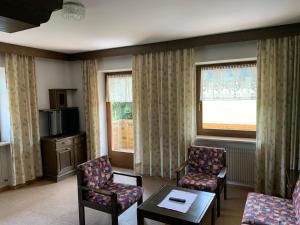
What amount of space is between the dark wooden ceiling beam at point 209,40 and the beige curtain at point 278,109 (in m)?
0.11

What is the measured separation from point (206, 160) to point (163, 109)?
1213 mm

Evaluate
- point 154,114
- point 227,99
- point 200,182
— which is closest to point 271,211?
point 200,182

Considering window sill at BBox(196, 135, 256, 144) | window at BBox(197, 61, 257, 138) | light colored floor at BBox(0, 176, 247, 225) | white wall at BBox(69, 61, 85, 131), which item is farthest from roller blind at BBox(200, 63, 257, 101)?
white wall at BBox(69, 61, 85, 131)

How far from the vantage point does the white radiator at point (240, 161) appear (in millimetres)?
3789

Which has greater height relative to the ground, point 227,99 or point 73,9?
point 73,9

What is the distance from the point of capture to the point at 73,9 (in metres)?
2.20

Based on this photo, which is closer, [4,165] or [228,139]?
[228,139]

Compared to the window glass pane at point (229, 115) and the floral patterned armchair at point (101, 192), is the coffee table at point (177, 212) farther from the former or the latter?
the window glass pane at point (229, 115)

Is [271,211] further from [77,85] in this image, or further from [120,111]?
[77,85]

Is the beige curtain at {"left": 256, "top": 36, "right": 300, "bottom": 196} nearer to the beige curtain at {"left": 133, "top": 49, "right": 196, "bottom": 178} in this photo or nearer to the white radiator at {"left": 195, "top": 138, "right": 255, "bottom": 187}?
the white radiator at {"left": 195, "top": 138, "right": 255, "bottom": 187}

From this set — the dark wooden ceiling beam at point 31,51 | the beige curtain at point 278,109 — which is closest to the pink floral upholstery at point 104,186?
the beige curtain at point 278,109

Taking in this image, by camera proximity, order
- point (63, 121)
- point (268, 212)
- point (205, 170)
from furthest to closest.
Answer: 1. point (63, 121)
2. point (205, 170)
3. point (268, 212)

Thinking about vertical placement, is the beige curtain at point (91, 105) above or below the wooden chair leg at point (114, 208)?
above

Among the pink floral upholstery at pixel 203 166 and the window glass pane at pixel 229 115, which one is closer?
the pink floral upholstery at pixel 203 166
